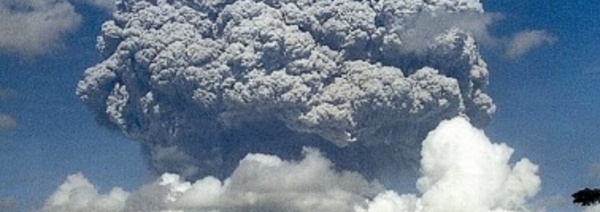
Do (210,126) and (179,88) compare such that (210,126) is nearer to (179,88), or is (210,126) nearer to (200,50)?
(179,88)

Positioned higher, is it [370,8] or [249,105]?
[370,8]

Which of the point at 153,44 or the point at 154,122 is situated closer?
the point at 153,44

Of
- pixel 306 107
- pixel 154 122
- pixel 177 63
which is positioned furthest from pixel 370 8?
pixel 154 122

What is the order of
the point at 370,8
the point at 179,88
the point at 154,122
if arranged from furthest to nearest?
the point at 154,122
the point at 179,88
the point at 370,8

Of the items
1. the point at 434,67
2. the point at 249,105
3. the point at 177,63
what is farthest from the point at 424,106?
the point at 177,63

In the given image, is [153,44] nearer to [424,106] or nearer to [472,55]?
[424,106]

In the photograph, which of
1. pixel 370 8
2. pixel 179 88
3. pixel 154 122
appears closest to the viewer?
pixel 370 8
